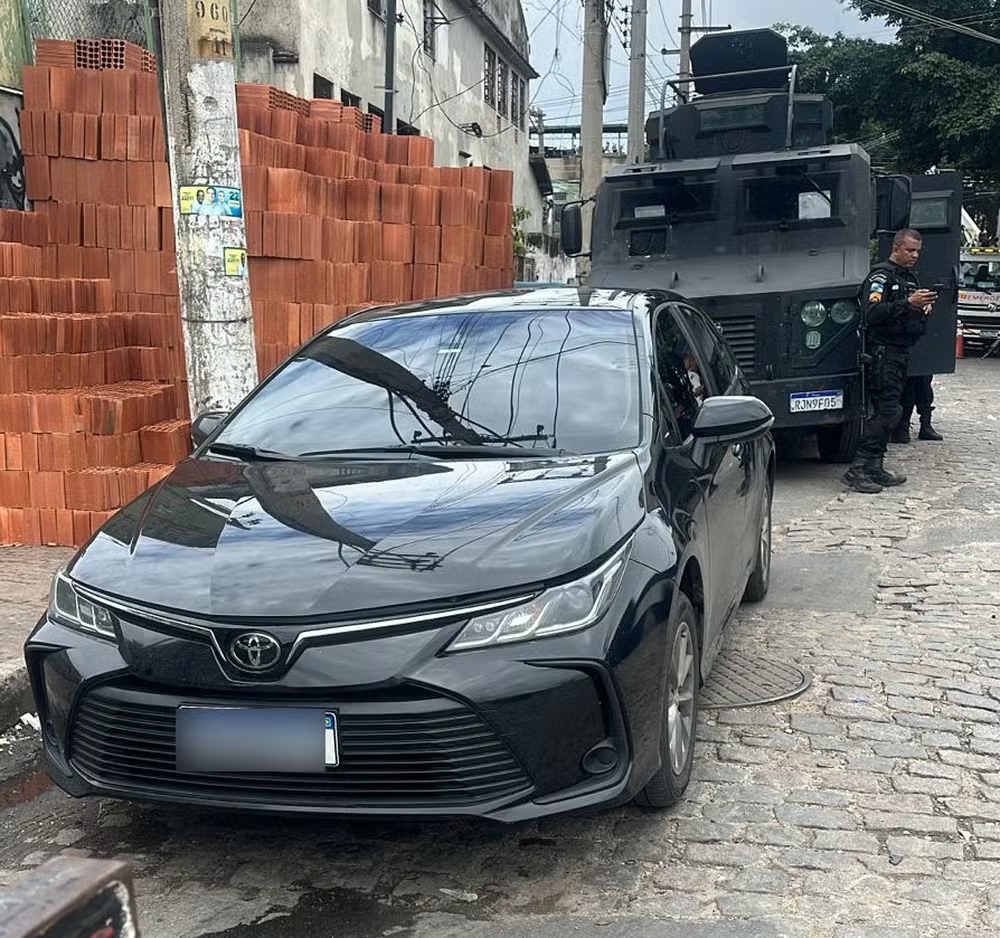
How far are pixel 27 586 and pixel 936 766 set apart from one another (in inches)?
169

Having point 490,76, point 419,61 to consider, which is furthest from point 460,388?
point 490,76

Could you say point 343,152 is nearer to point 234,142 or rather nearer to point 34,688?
point 234,142

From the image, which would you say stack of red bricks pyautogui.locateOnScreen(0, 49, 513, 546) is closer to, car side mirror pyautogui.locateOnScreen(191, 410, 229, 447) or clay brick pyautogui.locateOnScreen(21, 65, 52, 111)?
clay brick pyautogui.locateOnScreen(21, 65, 52, 111)

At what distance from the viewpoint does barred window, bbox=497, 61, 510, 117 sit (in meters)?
28.6

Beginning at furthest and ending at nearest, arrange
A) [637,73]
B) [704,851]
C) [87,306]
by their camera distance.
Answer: [637,73] < [87,306] < [704,851]

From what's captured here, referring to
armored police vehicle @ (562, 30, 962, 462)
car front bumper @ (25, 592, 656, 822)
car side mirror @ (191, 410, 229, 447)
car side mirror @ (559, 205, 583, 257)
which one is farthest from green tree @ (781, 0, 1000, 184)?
car front bumper @ (25, 592, 656, 822)

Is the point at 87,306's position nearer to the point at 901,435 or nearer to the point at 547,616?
the point at 547,616

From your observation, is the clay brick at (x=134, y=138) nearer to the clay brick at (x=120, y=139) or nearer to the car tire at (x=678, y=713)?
the clay brick at (x=120, y=139)

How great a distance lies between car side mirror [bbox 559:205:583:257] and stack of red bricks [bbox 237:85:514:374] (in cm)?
79

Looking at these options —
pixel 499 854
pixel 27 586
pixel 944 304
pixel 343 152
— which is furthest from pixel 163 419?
pixel 944 304

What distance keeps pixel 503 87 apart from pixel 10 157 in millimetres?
22076

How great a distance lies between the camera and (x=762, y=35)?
11.0 meters

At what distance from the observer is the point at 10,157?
8742 millimetres

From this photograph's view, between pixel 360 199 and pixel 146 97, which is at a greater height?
pixel 146 97
